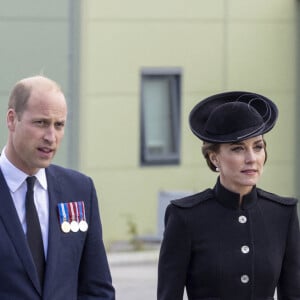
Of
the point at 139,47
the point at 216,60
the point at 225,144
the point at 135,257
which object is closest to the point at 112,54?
the point at 139,47

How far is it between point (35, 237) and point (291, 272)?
108 centimetres

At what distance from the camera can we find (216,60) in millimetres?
19375

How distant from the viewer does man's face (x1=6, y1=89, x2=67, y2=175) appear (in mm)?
4727

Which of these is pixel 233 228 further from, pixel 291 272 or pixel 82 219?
pixel 82 219

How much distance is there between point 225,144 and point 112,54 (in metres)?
13.3

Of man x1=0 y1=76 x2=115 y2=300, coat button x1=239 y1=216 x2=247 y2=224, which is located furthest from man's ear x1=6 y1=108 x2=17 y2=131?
coat button x1=239 y1=216 x2=247 y2=224

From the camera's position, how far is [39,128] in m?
4.75

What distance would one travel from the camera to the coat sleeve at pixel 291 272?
17.3 ft

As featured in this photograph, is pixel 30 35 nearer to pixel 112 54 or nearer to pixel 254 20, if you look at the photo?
pixel 112 54

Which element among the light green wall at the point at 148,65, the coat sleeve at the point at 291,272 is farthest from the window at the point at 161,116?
the coat sleeve at the point at 291,272

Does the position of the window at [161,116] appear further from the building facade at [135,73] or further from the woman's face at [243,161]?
the woman's face at [243,161]

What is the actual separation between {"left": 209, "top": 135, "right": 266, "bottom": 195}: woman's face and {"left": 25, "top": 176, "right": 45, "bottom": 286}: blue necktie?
83 cm

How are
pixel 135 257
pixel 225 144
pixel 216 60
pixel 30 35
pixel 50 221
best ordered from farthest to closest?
pixel 216 60 < pixel 30 35 < pixel 135 257 < pixel 225 144 < pixel 50 221

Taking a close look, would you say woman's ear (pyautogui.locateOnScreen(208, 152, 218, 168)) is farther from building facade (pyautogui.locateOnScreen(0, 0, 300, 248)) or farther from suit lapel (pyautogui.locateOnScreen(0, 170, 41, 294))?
building facade (pyautogui.locateOnScreen(0, 0, 300, 248))
